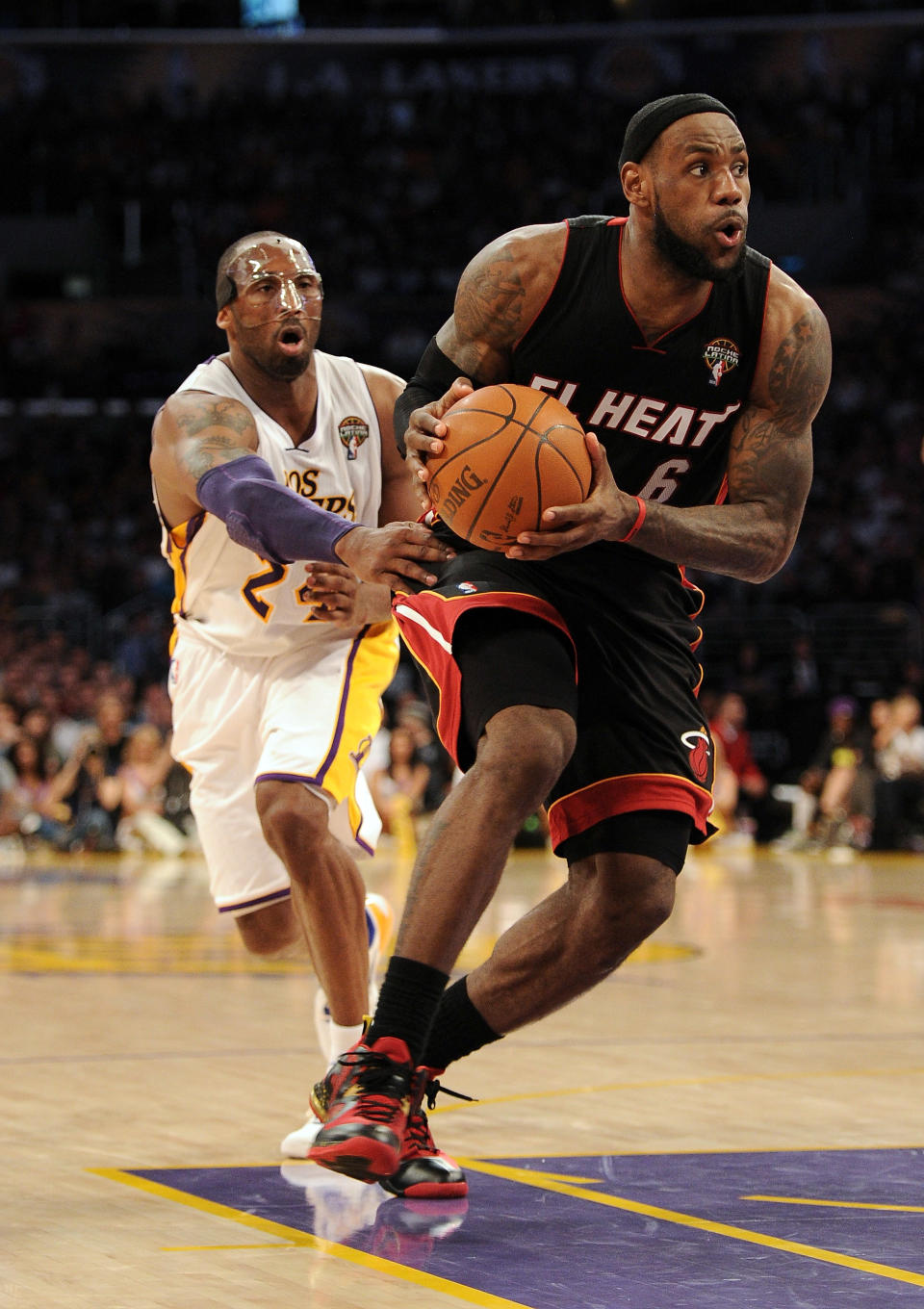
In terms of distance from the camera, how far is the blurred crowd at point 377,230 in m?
21.4

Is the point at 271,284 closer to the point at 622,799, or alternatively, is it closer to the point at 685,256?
the point at 685,256

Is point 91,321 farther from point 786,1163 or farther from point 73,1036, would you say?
point 786,1163

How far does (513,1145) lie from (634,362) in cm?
193

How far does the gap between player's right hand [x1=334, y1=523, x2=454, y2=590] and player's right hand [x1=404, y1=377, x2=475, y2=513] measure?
98 millimetres

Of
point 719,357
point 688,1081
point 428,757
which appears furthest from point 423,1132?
point 428,757

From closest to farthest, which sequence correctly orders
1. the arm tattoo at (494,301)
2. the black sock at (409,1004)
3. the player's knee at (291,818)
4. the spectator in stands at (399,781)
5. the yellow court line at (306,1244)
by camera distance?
the yellow court line at (306,1244), the black sock at (409,1004), the arm tattoo at (494,301), the player's knee at (291,818), the spectator in stands at (399,781)

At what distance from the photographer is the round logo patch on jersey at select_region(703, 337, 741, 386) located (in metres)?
3.94

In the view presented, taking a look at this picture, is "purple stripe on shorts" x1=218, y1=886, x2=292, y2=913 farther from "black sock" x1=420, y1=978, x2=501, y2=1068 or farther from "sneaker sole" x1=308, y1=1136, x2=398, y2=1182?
"sneaker sole" x1=308, y1=1136, x2=398, y2=1182

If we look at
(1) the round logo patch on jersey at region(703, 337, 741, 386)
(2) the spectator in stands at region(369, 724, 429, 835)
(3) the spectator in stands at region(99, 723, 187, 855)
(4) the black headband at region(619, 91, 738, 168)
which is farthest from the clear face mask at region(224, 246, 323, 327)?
(2) the spectator in stands at region(369, 724, 429, 835)

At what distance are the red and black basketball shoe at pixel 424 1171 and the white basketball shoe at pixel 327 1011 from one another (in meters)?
0.50

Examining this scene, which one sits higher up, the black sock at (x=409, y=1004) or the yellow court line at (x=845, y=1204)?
the black sock at (x=409, y=1004)

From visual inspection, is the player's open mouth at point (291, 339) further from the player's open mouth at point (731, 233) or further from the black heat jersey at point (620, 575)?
the player's open mouth at point (731, 233)

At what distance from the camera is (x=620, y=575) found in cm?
390

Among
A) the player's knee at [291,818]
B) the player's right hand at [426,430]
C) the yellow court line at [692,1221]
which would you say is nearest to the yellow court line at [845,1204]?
the yellow court line at [692,1221]
